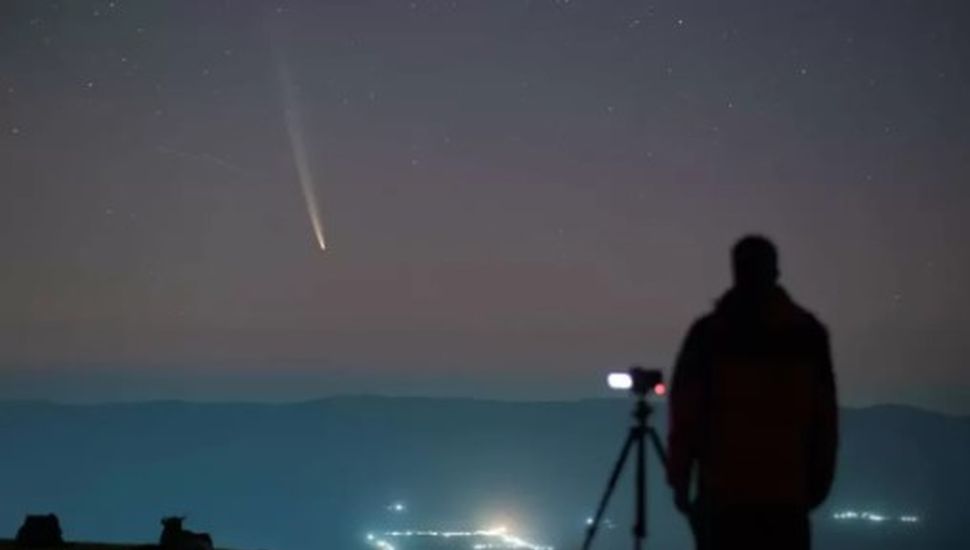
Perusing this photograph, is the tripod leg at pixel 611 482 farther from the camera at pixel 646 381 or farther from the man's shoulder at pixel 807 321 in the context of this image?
the man's shoulder at pixel 807 321

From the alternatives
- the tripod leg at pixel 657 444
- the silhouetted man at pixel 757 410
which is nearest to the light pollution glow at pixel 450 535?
the tripod leg at pixel 657 444

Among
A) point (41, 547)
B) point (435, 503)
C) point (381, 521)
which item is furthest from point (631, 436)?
point (435, 503)

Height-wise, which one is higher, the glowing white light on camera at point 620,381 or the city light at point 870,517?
the city light at point 870,517

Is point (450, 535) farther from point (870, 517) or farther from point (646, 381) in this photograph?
point (646, 381)

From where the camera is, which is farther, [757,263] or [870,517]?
[870,517]

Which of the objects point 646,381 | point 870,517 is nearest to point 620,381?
point 646,381

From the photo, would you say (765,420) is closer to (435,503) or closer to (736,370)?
(736,370)

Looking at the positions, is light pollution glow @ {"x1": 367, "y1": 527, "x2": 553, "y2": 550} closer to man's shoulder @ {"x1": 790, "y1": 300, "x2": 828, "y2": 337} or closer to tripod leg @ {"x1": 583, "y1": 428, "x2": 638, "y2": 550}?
tripod leg @ {"x1": 583, "y1": 428, "x2": 638, "y2": 550}

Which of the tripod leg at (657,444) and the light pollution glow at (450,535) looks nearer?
the tripod leg at (657,444)
